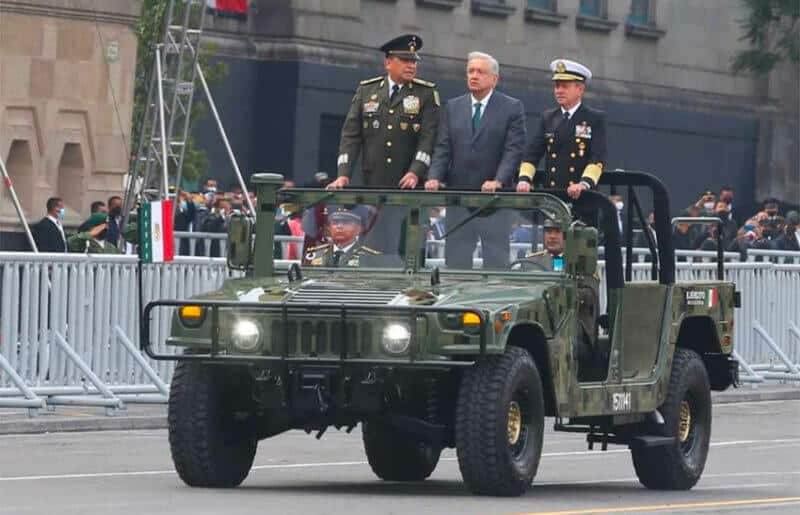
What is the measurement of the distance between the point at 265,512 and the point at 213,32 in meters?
30.5

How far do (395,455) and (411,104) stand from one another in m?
2.18

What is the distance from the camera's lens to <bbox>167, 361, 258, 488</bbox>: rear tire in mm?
13805

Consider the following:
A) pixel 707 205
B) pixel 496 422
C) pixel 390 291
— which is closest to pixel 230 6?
pixel 707 205

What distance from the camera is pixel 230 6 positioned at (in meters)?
42.8

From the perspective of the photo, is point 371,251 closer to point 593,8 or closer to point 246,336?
point 246,336

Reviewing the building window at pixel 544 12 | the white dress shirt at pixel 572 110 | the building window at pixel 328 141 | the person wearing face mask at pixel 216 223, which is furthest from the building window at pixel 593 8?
the white dress shirt at pixel 572 110

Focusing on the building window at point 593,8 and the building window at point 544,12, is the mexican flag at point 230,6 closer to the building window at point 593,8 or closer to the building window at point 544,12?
the building window at point 544,12

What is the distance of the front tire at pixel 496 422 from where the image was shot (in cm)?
1326

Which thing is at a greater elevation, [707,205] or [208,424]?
[707,205]

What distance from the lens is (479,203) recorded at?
1477 centimetres

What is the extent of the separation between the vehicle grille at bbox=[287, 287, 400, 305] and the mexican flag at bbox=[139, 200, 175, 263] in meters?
7.59

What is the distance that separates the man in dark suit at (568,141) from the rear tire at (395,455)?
178 centimetres

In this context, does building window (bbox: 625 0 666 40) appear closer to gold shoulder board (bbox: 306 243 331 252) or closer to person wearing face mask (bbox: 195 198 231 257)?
person wearing face mask (bbox: 195 198 231 257)

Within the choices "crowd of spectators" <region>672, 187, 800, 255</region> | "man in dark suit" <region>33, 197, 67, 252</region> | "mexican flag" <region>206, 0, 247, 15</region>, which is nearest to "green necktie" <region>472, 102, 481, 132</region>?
"man in dark suit" <region>33, 197, 67, 252</region>
